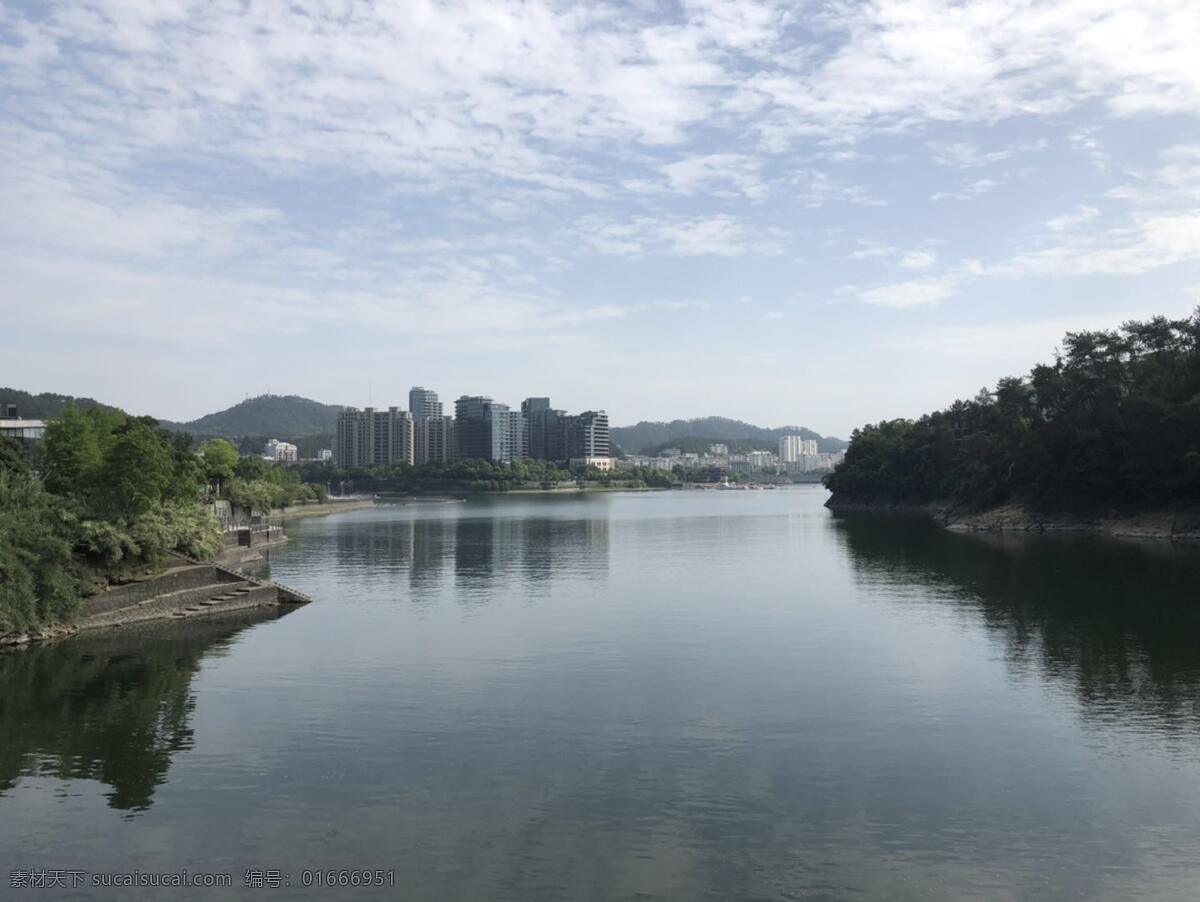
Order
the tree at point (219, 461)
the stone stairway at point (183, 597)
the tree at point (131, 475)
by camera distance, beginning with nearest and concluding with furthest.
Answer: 1. the stone stairway at point (183, 597)
2. the tree at point (131, 475)
3. the tree at point (219, 461)

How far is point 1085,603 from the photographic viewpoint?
3997 centimetres

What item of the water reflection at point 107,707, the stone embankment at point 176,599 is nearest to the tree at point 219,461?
the stone embankment at point 176,599

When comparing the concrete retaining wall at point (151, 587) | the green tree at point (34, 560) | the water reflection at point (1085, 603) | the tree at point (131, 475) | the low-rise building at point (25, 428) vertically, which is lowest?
the water reflection at point (1085, 603)

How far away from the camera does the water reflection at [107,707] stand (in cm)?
1952

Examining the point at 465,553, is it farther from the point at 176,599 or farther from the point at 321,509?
the point at 321,509

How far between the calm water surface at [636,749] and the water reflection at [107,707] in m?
0.12

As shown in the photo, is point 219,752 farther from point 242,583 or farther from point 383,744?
point 242,583

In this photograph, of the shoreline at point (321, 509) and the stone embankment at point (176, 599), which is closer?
the stone embankment at point (176, 599)

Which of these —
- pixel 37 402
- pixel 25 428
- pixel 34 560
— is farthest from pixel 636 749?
pixel 37 402

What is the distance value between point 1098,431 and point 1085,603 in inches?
1686

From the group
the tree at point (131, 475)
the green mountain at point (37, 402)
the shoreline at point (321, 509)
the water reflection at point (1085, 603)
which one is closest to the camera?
the water reflection at point (1085, 603)

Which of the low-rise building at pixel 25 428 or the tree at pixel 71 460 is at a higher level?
the low-rise building at pixel 25 428

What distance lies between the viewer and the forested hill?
70.9 metres

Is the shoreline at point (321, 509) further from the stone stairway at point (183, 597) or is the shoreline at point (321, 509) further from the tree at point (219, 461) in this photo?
the stone stairway at point (183, 597)
